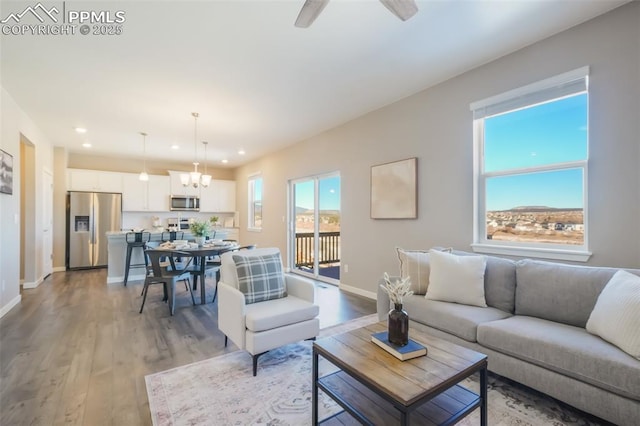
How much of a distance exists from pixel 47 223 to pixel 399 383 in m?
7.24

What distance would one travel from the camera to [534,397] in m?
1.92

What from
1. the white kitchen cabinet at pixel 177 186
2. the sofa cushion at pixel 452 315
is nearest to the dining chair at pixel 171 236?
the white kitchen cabinet at pixel 177 186

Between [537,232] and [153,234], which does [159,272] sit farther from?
[537,232]

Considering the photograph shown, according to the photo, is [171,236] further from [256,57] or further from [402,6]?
[402,6]

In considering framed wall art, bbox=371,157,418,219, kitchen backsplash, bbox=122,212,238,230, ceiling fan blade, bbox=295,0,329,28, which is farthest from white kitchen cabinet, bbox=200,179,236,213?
ceiling fan blade, bbox=295,0,329,28

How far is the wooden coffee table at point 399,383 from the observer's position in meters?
1.29

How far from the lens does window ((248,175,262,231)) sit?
770 centimetres

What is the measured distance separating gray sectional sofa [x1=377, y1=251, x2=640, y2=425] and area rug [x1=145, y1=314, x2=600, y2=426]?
17 centimetres

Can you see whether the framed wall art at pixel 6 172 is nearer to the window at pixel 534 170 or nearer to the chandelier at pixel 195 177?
the chandelier at pixel 195 177

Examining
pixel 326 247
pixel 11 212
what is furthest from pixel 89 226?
pixel 326 247

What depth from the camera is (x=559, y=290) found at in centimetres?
213

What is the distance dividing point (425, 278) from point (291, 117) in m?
3.12

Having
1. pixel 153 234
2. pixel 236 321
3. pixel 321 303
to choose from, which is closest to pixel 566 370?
pixel 236 321

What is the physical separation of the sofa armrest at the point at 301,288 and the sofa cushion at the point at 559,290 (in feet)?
5.51
